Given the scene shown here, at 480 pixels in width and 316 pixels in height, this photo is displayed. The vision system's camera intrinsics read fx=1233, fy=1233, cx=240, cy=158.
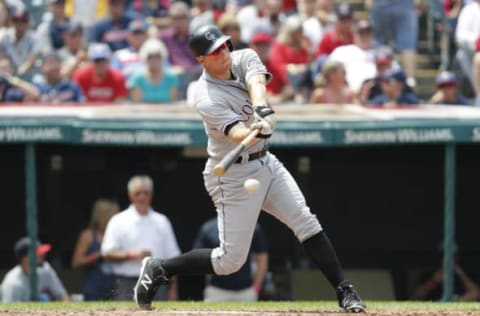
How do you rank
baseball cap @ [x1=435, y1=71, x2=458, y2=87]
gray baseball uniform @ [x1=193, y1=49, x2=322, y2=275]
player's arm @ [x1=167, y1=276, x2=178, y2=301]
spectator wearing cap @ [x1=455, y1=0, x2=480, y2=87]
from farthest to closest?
spectator wearing cap @ [x1=455, y1=0, x2=480, y2=87] → baseball cap @ [x1=435, y1=71, x2=458, y2=87] → player's arm @ [x1=167, y1=276, x2=178, y2=301] → gray baseball uniform @ [x1=193, y1=49, x2=322, y2=275]

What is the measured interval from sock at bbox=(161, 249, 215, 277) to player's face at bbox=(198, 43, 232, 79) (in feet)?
3.37

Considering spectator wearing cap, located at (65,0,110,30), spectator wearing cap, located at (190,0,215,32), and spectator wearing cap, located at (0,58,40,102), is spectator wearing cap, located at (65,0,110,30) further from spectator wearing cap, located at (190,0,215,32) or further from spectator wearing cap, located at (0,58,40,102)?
spectator wearing cap, located at (0,58,40,102)

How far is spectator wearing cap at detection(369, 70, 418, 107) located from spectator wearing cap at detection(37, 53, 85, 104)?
2.77 m

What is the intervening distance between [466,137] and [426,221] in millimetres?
1542

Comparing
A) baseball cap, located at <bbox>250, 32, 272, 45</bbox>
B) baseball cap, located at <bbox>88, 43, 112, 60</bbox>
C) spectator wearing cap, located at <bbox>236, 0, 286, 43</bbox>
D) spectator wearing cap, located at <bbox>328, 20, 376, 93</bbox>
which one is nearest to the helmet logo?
baseball cap, located at <bbox>250, 32, 272, 45</bbox>

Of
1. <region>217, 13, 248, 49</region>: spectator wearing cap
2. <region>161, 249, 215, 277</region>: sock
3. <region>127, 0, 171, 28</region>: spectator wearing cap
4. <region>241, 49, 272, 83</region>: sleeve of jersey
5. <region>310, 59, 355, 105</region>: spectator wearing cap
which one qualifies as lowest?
<region>161, 249, 215, 277</region>: sock

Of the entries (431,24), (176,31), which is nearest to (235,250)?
(176,31)

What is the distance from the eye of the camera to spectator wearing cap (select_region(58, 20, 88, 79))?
12.4 m

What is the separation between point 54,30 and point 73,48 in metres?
0.44

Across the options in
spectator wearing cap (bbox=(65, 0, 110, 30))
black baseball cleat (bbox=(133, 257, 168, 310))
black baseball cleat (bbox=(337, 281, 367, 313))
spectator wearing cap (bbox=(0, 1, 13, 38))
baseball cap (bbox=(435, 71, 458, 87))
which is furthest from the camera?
spectator wearing cap (bbox=(65, 0, 110, 30))

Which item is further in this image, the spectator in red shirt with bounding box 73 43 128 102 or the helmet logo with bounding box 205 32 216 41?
the spectator in red shirt with bounding box 73 43 128 102

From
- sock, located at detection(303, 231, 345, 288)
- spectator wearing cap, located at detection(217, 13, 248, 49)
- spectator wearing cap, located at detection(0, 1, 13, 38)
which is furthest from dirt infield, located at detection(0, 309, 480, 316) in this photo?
spectator wearing cap, located at detection(0, 1, 13, 38)

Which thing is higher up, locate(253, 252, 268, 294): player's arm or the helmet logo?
the helmet logo

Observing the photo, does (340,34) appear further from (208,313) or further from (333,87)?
(208,313)
